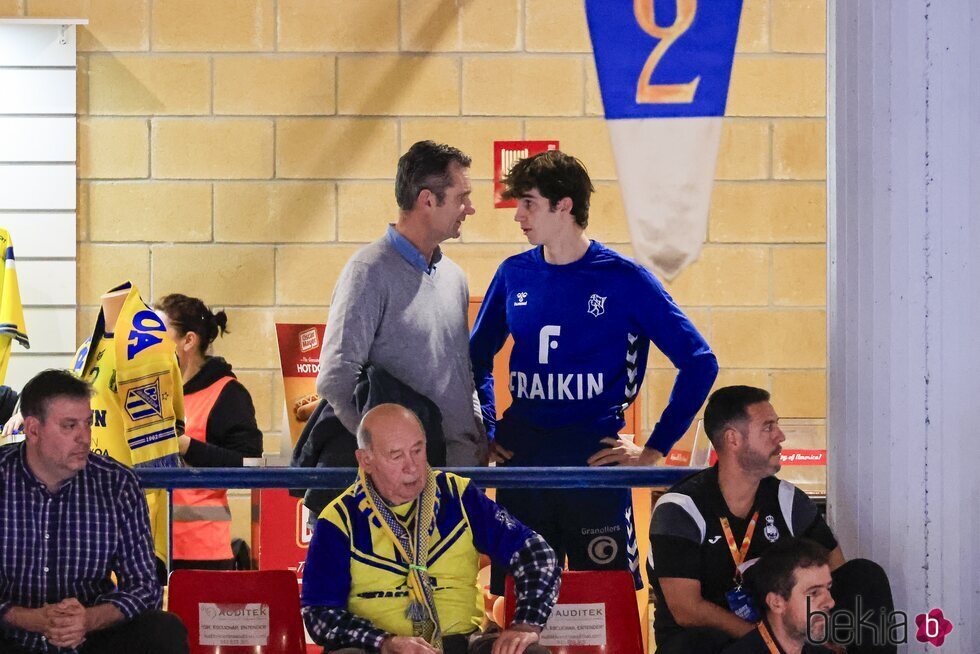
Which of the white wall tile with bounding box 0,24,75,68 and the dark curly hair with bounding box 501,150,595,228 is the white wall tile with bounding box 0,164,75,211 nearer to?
the white wall tile with bounding box 0,24,75,68

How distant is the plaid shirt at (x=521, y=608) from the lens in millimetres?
2850

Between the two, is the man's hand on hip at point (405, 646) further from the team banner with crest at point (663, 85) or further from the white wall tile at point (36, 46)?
the white wall tile at point (36, 46)

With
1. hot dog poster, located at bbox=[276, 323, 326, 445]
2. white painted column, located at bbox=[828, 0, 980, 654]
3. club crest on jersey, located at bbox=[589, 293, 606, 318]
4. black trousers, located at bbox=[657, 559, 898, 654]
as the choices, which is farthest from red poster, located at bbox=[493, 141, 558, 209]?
black trousers, located at bbox=[657, 559, 898, 654]

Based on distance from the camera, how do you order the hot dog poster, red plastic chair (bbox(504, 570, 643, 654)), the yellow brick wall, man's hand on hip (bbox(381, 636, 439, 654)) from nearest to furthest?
man's hand on hip (bbox(381, 636, 439, 654))
red plastic chair (bbox(504, 570, 643, 654))
the hot dog poster
the yellow brick wall

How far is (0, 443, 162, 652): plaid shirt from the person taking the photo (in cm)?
298

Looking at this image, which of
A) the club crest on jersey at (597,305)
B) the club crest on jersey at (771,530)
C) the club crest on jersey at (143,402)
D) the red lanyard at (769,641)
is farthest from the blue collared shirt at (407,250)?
the red lanyard at (769,641)

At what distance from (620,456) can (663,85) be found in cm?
123

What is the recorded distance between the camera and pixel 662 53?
12.7ft

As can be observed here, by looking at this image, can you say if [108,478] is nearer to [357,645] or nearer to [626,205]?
[357,645]

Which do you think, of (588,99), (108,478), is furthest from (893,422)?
(588,99)

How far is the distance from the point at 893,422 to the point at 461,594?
3.67ft

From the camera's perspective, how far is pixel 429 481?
301cm

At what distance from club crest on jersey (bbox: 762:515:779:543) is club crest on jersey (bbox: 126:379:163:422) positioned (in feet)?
6.26

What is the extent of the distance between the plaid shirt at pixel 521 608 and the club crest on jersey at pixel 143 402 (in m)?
1.26
